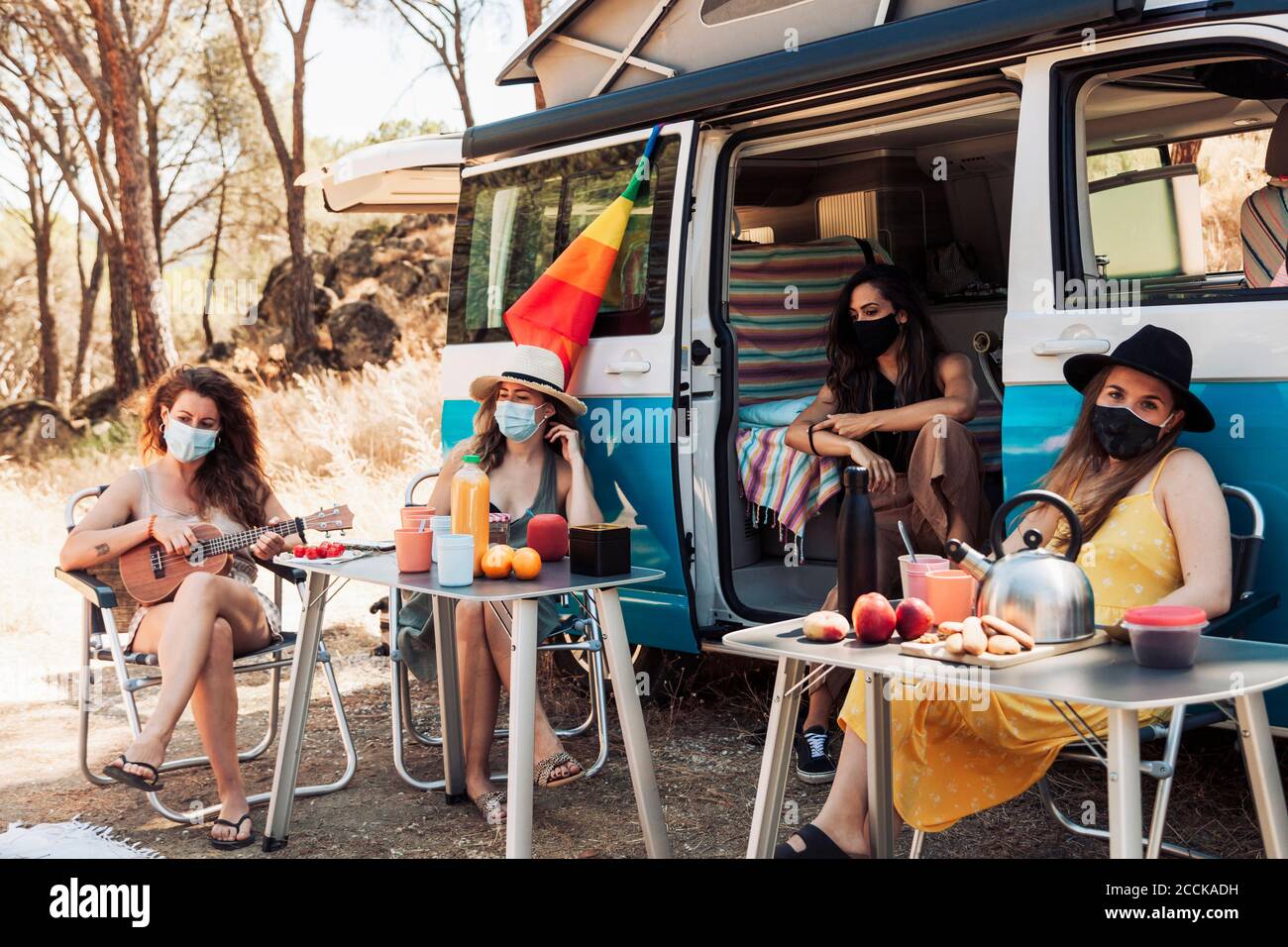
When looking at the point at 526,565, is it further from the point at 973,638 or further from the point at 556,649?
the point at 973,638

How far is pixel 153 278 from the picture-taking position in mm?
13664

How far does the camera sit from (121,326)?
1575 cm

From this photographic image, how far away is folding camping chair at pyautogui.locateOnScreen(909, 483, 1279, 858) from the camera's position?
2.67m

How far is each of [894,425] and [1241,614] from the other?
5.28 ft

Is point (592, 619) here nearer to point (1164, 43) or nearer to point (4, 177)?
point (1164, 43)

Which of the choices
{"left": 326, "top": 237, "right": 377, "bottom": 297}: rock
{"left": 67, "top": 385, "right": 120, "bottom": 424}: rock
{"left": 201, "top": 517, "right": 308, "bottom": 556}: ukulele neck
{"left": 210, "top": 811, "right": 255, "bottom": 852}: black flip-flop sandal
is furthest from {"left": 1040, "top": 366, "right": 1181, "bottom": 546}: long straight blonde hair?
{"left": 326, "top": 237, "right": 377, "bottom": 297}: rock

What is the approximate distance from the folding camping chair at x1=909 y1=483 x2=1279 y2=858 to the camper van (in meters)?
0.07

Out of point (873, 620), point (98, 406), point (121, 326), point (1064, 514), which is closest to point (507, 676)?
point (873, 620)

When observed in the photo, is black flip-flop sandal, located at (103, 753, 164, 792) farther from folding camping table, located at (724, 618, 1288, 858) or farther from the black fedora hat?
the black fedora hat

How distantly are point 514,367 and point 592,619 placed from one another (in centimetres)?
86

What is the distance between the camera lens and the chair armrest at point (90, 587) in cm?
395

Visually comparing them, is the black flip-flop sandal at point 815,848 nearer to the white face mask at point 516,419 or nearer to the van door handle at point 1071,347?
the van door handle at point 1071,347

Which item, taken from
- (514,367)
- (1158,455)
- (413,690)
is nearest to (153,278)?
(413,690)

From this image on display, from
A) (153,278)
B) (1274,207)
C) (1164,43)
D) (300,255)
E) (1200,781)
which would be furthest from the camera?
(300,255)
